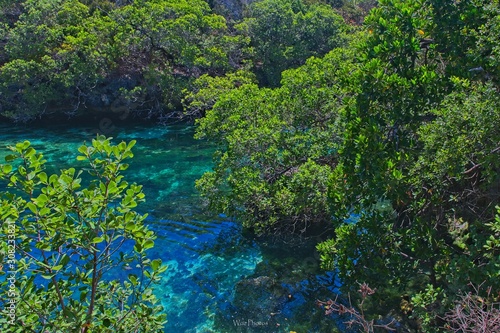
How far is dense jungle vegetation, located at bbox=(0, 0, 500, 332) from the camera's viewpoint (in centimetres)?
817

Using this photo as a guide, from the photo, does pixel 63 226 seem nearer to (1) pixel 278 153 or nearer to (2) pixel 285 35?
(1) pixel 278 153

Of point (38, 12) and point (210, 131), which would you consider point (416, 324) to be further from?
point (38, 12)

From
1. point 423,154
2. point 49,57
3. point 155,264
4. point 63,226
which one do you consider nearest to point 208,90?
point 49,57

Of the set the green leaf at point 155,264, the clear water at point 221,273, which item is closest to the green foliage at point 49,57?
the clear water at point 221,273

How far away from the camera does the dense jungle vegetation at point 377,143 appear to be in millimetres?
8172

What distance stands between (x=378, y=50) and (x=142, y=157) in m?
18.1

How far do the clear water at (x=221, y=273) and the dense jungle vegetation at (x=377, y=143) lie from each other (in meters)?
1.17

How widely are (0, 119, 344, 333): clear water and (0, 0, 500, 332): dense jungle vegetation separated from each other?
1.17 meters

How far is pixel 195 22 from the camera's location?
29.5 metres

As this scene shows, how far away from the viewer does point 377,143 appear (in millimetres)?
8359

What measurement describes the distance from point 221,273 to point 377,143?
7.07 metres

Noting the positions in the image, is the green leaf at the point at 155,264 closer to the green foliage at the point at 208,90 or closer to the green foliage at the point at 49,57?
the green foliage at the point at 208,90

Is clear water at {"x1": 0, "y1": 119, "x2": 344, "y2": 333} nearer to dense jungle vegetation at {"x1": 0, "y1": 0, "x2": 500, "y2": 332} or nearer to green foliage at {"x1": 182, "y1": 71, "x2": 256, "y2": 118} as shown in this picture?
dense jungle vegetation at {"x1": 0, "y1": 0, "x2": 500, "y2": 332}

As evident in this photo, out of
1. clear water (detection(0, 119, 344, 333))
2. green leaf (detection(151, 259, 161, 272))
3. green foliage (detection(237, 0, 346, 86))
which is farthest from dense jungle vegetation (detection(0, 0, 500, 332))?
green foliage (detection(237, 0, 346, 86))
